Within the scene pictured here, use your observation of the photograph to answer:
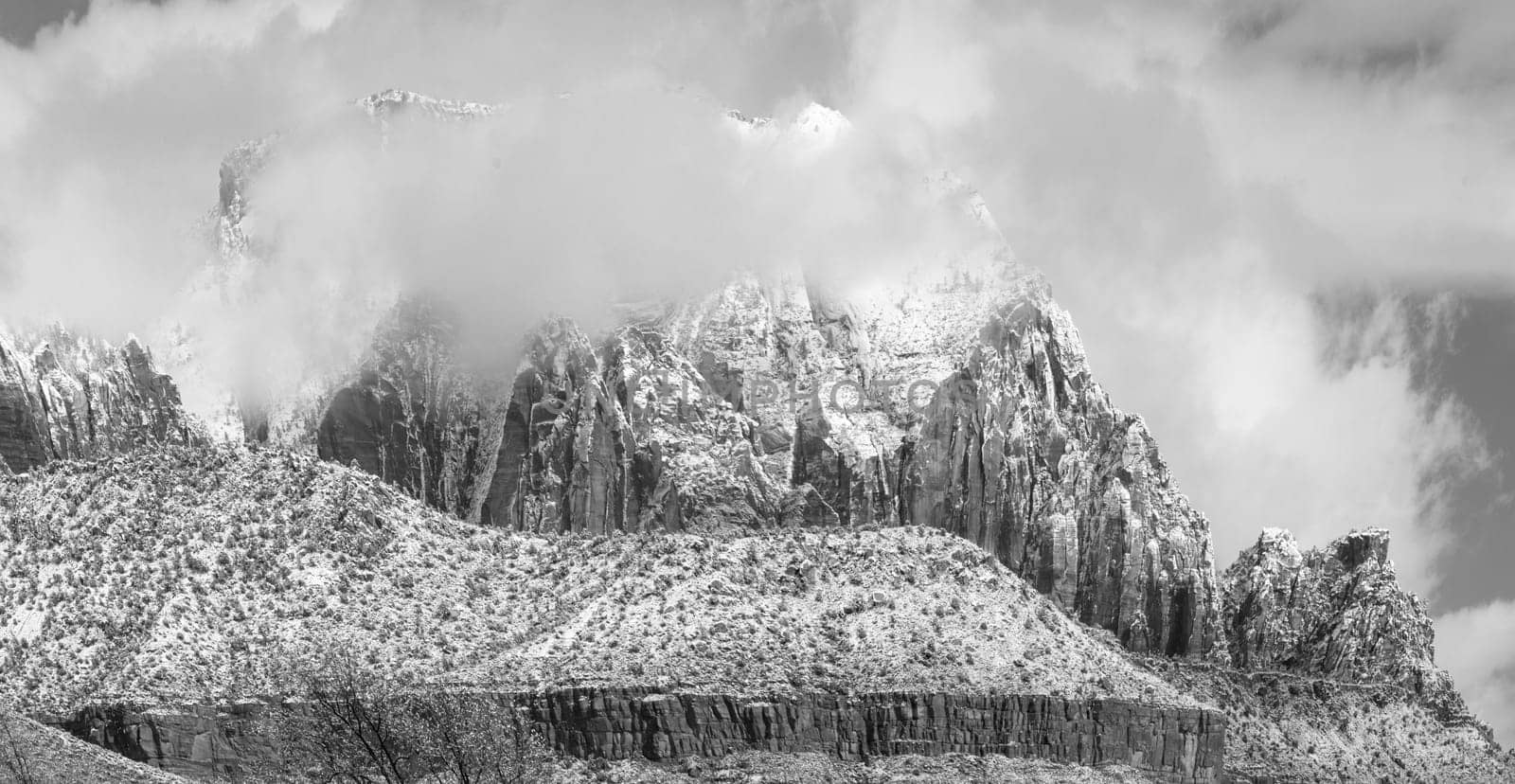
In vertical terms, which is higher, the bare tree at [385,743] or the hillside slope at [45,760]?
the bare tree at [385,743]

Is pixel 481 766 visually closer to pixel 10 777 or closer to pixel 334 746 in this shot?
pixel 334 746

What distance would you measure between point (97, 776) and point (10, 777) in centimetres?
789

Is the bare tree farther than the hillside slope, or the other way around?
the bare tree

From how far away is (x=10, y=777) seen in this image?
188250 millimetres

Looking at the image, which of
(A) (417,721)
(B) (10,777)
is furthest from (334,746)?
(B) (10,777)

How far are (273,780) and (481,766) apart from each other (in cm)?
1284

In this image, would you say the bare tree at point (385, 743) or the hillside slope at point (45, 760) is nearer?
the hillside slope at point (45, 760)

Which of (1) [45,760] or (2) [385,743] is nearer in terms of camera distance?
(1) [45,760]

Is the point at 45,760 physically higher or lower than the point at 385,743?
lower

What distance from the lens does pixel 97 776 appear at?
641 feet

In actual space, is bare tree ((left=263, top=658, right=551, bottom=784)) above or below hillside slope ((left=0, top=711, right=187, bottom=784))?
above

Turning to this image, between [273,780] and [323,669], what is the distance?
23.7 feet

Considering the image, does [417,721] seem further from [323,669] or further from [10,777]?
[10,777]

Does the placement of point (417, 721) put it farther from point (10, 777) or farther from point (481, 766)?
point (10, 777)
